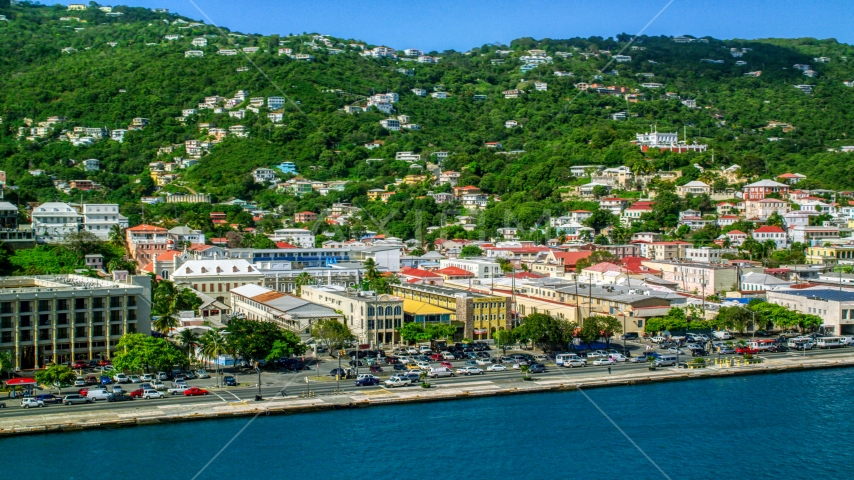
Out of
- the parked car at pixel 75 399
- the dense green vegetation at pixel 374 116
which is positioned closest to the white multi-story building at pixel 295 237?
the dense green vegetation at pixel 374 116

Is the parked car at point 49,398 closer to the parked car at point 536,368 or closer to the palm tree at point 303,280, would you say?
the parked car at point 536,368

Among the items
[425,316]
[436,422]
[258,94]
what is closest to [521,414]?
[436,422]


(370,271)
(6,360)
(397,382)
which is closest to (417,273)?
(370,271)

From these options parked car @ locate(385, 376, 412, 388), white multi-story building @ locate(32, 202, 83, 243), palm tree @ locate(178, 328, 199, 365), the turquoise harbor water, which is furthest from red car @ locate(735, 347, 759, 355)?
white multi-story building @ locate(32, 202, 83, 243)

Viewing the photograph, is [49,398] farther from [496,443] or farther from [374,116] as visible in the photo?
[374,116]

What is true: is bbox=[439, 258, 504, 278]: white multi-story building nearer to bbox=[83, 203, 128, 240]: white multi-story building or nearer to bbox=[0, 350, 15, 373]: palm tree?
bbox=[83, 203, 128, 240]: white multi-story building

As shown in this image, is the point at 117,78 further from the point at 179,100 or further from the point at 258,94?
the point at 258,94
